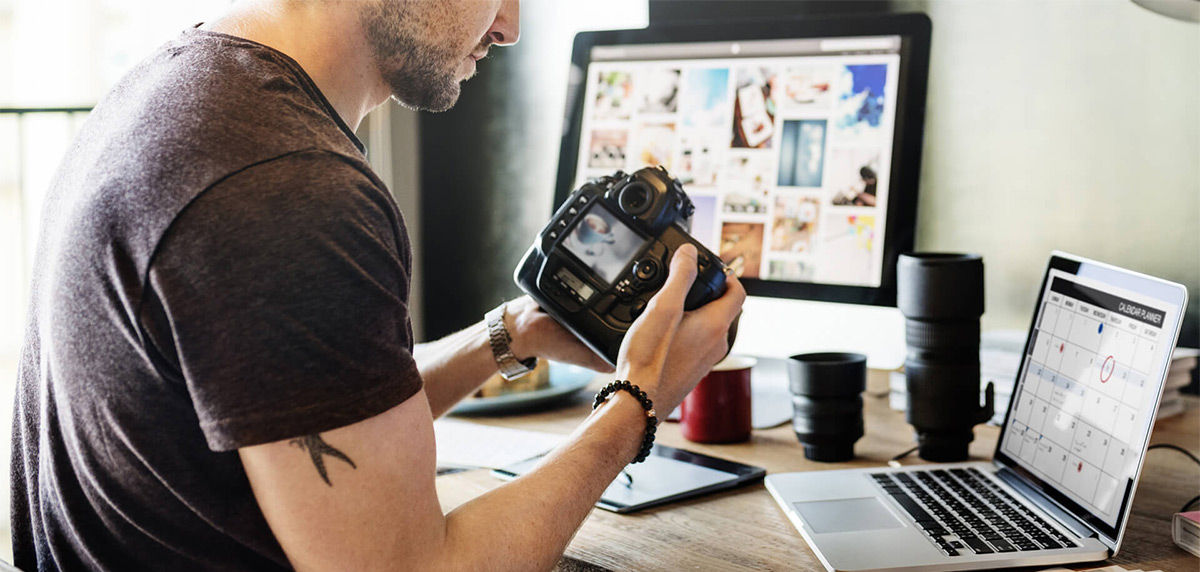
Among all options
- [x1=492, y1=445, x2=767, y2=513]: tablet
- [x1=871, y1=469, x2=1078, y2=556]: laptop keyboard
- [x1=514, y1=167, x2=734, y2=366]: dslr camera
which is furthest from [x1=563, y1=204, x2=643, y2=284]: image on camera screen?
[x1=871, y1=469, x2=1078, y2=556]: laptop keyboard

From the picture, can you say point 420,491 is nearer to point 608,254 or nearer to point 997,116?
point 608,254

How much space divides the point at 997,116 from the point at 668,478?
84 cm

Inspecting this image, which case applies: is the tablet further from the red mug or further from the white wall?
the white wall

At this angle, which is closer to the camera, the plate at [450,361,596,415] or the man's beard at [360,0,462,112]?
the man's beard at [360,0,462,112]

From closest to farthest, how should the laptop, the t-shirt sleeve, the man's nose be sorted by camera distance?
1. the t-shirt sleeve
2. the laptop
3. the man's nose

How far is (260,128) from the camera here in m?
0.60

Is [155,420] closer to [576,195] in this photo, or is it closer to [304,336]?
[304,336]

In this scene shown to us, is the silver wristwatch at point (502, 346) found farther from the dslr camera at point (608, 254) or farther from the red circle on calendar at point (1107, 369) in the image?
the red circle on calendar at point (1107, 369)

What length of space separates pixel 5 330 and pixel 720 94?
131 centimetres

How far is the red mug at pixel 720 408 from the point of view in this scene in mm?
1127

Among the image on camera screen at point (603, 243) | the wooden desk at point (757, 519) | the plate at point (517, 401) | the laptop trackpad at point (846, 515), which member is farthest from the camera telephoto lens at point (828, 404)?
the plate at point (517, 401)

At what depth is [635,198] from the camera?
0.92 m

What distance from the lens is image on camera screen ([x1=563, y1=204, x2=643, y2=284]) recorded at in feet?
2.99

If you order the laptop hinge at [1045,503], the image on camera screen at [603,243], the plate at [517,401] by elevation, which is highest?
the image on camera screen at [603,243]
